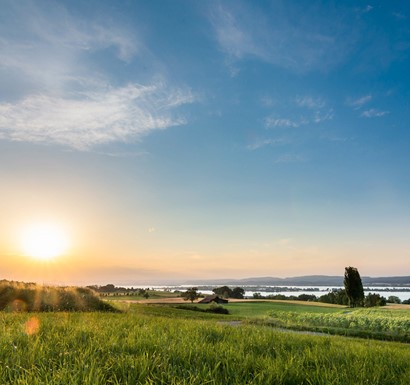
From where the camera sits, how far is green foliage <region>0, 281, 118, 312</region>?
25375mm

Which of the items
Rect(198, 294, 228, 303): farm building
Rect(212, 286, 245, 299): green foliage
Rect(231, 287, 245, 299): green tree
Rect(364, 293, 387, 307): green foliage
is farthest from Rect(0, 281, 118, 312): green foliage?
Rect(231, 287, 245, 299): green tree

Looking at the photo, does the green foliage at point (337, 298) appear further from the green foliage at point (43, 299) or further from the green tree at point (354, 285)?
the green foliage at point (43, 299)

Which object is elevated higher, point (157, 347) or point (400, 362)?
point (157, 347)

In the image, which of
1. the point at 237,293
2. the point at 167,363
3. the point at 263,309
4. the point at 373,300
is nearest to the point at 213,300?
the point at 263,309

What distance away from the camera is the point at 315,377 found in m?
4.05

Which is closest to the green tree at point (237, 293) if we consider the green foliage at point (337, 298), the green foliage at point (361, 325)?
the green foliage at point (337, 298)

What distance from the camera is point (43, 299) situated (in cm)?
2631

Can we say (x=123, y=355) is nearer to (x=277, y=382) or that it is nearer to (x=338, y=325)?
(x=277, y=382)

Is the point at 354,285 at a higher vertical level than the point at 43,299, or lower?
lower

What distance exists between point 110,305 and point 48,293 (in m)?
4.90

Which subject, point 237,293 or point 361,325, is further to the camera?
point 237,293

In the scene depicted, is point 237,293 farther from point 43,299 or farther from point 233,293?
point 43,299

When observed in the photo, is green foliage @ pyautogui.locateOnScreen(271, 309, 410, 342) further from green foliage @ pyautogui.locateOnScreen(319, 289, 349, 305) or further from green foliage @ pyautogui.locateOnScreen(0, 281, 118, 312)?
A: green foliage @ pyautogui.locateOnScreen(319, 289, 349, 305)

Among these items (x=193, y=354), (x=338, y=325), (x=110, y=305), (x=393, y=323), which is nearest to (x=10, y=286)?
(x=110, y=305)
